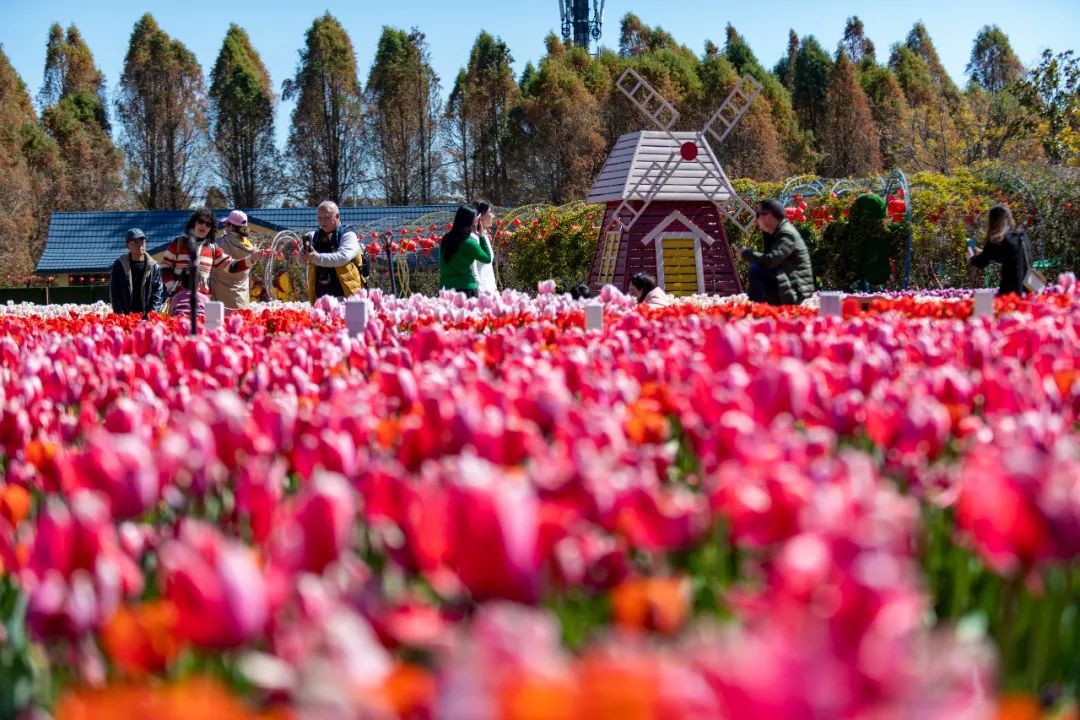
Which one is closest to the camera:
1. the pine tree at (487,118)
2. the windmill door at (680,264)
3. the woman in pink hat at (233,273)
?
the woman in pink hat at (233,273)

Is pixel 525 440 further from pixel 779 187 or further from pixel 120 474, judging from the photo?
pixel 779 187

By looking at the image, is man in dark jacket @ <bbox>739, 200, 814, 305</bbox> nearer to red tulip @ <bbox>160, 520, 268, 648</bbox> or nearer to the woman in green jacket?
the woman in green jacket

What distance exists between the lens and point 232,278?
11609 mm

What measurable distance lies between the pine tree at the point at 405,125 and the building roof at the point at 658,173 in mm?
31249

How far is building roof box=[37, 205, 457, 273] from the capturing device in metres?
41.8

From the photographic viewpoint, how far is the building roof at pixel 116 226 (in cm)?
4181

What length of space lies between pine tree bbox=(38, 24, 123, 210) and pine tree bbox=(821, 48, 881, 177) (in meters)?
33.3

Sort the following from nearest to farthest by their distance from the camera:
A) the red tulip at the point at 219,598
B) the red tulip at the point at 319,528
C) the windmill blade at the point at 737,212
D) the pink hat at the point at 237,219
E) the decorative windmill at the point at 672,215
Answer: the red tulip at the point at 219,598
the red tulip at the point at 319,528
the pink hat at the point at 237,219
the decorative windmill at the point at 672,215
the windmill blade at the point at 737,212

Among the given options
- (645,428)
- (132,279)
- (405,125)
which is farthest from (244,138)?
(645,428)

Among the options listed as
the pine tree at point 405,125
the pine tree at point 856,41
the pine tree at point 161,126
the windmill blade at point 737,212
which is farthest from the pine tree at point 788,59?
the windmill blade at point 737,212

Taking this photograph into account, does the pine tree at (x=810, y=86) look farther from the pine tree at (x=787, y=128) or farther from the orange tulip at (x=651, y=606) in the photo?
the orange tulip at (x=651, y=606)

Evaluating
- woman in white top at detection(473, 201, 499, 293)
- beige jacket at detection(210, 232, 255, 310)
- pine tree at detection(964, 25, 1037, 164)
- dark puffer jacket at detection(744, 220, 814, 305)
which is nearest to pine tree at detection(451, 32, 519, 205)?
pine tree at detection(964, 25, 1037, 164)

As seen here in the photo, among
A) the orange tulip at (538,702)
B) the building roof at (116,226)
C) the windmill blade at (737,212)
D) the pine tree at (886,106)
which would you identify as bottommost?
the orange tulip at (538,702)

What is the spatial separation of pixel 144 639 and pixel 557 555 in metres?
0.50
